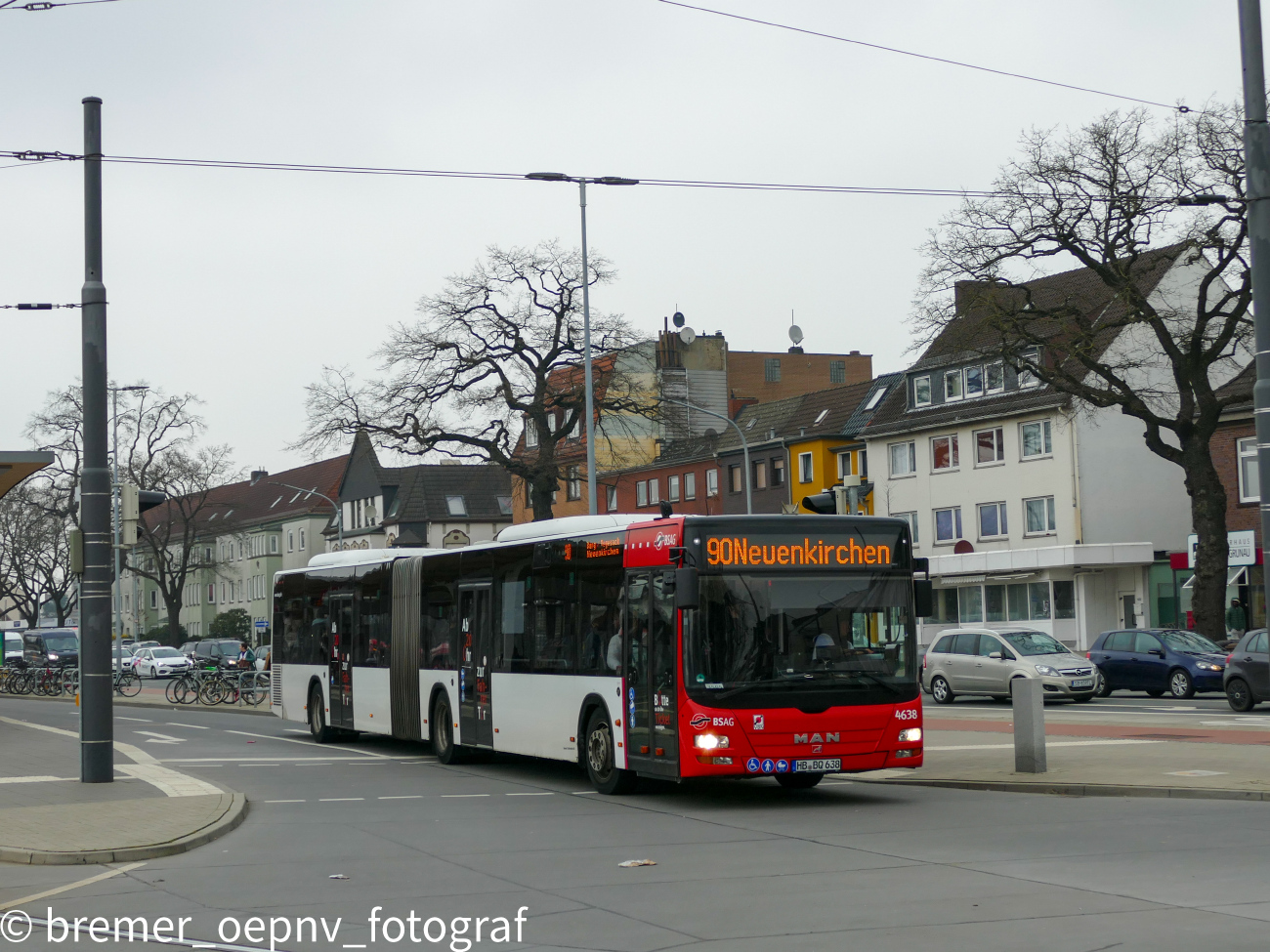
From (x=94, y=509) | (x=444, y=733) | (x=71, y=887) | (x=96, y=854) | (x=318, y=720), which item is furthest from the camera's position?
(x=318, y=720)

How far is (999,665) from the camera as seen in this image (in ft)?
113

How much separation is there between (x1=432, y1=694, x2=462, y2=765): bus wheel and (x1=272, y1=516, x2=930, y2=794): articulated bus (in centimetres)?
204

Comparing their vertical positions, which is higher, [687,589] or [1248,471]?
[1248,471]

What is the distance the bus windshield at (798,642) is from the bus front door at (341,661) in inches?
438

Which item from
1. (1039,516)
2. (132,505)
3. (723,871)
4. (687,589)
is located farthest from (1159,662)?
(723,871)

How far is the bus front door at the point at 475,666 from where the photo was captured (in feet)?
65.9

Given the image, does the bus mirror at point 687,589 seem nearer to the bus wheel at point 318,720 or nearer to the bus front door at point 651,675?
the bus front door at point 651,675

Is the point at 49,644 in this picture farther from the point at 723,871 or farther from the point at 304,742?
the point at 723,871

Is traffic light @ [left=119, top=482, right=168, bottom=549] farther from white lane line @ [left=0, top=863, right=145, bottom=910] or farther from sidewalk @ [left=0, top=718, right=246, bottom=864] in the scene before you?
white lane line @ [left=0, top=863, right=145, bottom=910]

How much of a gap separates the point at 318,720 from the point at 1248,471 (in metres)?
34.9

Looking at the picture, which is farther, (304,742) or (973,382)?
(973,382)

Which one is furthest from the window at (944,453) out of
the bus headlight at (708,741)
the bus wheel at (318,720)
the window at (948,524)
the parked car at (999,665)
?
the bus headlight at (708,741)

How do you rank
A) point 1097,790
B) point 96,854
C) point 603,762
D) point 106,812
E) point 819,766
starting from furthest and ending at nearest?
point 603,762, point 1097,790, point 819,766, point 106,812, point 96,854

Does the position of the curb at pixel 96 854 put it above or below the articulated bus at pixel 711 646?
below
